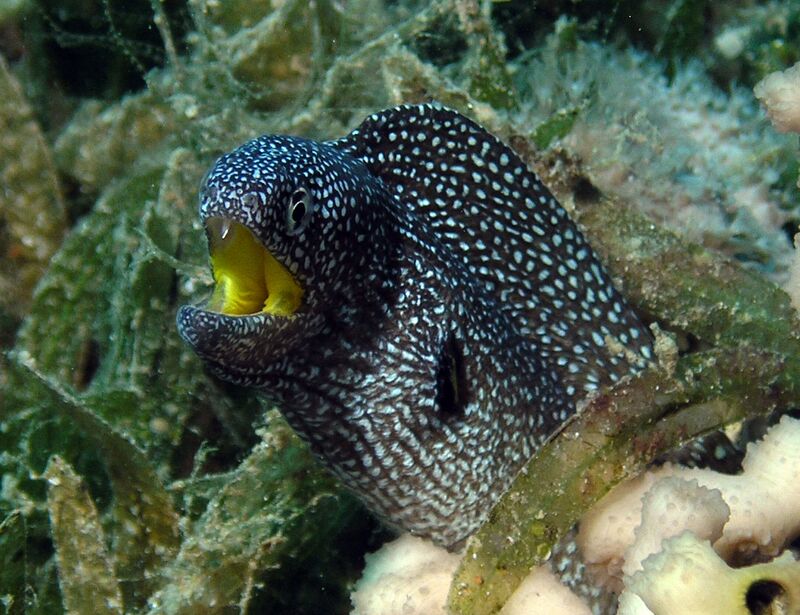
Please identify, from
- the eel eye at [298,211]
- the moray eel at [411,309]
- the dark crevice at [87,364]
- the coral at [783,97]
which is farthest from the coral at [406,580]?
the dark crevice at [87,364]

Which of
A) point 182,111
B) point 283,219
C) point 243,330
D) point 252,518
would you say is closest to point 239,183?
point 283,219

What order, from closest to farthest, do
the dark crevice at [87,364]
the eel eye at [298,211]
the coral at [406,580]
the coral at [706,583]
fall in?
the coral at [706,583]
the eel eye at [298,211]
the coral at [406,580]
the dark crevice at [87,364]

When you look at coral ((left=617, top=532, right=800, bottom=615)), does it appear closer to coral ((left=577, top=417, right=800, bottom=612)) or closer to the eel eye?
coral ((left=577, top=417, right=800, bottom=612))

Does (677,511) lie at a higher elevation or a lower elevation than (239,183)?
lower

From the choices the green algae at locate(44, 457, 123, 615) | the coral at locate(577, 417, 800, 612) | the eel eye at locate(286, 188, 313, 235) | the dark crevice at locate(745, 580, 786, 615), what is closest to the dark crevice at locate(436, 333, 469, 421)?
the coral at locate(577, 417, 800, 612)

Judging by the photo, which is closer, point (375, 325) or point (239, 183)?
point (239, 183)

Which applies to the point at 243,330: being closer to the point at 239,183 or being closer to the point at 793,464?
the point at 239,183

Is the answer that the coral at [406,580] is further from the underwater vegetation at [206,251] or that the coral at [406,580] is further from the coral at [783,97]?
the coral at [783,97]

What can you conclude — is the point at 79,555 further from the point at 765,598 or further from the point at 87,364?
the point at 765,598
